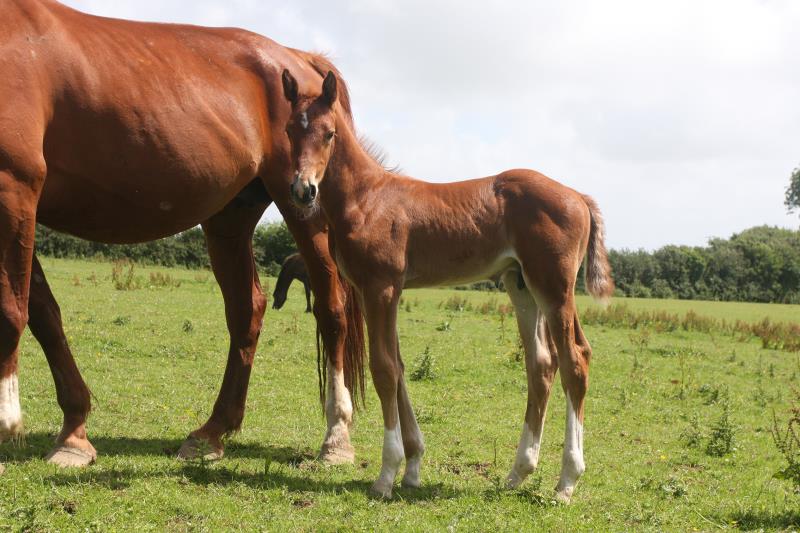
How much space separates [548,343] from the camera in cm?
523

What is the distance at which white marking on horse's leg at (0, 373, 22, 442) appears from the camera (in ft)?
14.4

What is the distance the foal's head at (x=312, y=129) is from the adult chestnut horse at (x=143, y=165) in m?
0.96

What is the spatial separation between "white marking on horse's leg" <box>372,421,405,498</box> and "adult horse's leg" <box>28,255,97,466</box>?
2.01 metres

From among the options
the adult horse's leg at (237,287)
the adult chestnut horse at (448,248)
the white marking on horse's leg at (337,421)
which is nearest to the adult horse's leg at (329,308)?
the white marking on horse's leg at (337,421)

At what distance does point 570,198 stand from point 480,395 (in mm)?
4791

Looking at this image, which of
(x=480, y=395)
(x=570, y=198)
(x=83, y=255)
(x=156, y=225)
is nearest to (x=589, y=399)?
(x=480, y=395)

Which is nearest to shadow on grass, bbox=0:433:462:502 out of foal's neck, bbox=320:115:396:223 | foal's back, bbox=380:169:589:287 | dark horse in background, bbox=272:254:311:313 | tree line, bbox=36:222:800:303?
foal's back, bbox=380:169:589:287

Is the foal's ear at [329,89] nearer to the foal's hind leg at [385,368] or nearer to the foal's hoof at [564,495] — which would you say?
the foal's hind leg at [385,368]

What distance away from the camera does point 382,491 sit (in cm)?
479

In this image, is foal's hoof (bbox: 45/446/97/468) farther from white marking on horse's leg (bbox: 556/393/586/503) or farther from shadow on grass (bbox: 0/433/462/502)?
white marking on horse's leg (bbox: 556/393/586/503)

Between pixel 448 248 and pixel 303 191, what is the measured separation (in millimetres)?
1063

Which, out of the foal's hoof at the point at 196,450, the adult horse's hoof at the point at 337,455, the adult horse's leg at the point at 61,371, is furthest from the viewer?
the adult horse's hoof at the point at 337,455

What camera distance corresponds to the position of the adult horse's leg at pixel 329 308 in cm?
607

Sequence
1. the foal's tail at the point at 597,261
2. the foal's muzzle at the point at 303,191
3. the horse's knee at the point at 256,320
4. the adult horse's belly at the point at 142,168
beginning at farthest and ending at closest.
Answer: the horse's knee at the point at 256,320 → the foal's tail at the point at 597,261 → the adult horse's belly at the point at 142,168 → the foal's muzzle at the point at 303,191
